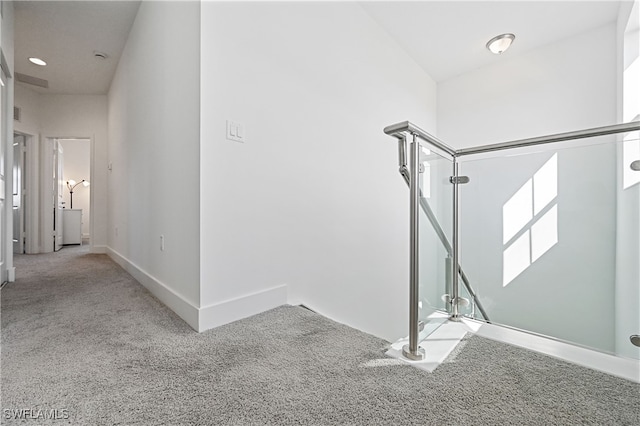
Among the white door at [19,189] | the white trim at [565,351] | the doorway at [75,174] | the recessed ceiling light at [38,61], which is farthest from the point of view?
the doorway at [75,174]

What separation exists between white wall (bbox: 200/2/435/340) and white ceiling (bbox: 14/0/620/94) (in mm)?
325

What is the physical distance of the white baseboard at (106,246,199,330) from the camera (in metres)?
1.56

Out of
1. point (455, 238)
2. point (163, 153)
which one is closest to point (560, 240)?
point (455, 238)

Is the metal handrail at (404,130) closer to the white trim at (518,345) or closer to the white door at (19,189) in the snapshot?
the white trim at (518,345)

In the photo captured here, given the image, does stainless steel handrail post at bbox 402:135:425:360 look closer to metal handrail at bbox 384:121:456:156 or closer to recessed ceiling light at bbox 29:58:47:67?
metal handrail at bbox 384:121:456:156

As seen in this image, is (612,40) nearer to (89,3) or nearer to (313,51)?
(313,51)

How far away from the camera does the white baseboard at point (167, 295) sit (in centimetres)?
156

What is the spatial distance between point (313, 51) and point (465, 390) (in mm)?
2253

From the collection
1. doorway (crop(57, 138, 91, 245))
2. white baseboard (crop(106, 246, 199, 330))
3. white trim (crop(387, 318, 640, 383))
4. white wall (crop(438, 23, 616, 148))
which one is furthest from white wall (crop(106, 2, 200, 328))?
doorway (crop(57, 138, 91, 245))

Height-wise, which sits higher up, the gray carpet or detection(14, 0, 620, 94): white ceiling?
detection(14, 0, 620, 94): white ceiling

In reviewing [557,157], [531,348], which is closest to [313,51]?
[557,157]

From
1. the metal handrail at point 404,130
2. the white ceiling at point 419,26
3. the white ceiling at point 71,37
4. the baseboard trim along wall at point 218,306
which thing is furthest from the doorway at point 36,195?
the metal handrail at point 404,130

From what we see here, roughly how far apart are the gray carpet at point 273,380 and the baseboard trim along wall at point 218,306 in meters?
0.05

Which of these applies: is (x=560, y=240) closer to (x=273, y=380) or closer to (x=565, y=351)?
(x=565, y=351)
